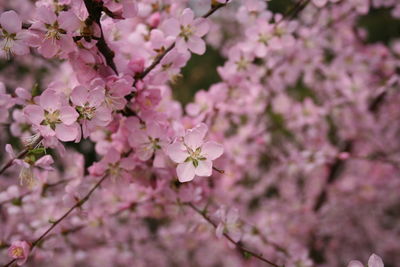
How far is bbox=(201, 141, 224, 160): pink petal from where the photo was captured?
1.08 metres

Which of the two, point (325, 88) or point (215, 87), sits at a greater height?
point (215, 87)

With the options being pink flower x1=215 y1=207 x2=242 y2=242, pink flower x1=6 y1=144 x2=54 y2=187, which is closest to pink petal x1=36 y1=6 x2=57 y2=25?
pink flower x1=6 y1=144 x2=54 y2=187

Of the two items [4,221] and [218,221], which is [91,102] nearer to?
[218,221]

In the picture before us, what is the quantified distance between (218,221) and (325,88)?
2189 mm

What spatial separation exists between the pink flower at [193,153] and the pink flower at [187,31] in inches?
14.0

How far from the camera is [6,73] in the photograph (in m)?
3.57

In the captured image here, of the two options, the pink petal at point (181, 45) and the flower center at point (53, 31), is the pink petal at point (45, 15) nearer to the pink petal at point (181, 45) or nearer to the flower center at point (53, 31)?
the flower center at point (53, 31)

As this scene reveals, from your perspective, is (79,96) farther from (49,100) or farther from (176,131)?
(176,131)

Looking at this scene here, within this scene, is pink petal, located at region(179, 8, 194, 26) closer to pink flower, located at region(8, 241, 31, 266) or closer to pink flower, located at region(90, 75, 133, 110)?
pink flower, located at region(90, 75, 133, 110)

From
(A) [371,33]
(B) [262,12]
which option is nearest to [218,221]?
(B) [262,12]

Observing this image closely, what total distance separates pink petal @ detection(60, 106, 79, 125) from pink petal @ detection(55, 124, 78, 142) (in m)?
0.02

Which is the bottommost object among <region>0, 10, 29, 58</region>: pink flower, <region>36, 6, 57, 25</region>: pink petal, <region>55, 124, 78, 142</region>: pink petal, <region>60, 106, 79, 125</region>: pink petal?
<region>55, 124, 78, 142</region>: pink petal

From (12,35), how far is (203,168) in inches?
24.9

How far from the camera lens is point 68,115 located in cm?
103
